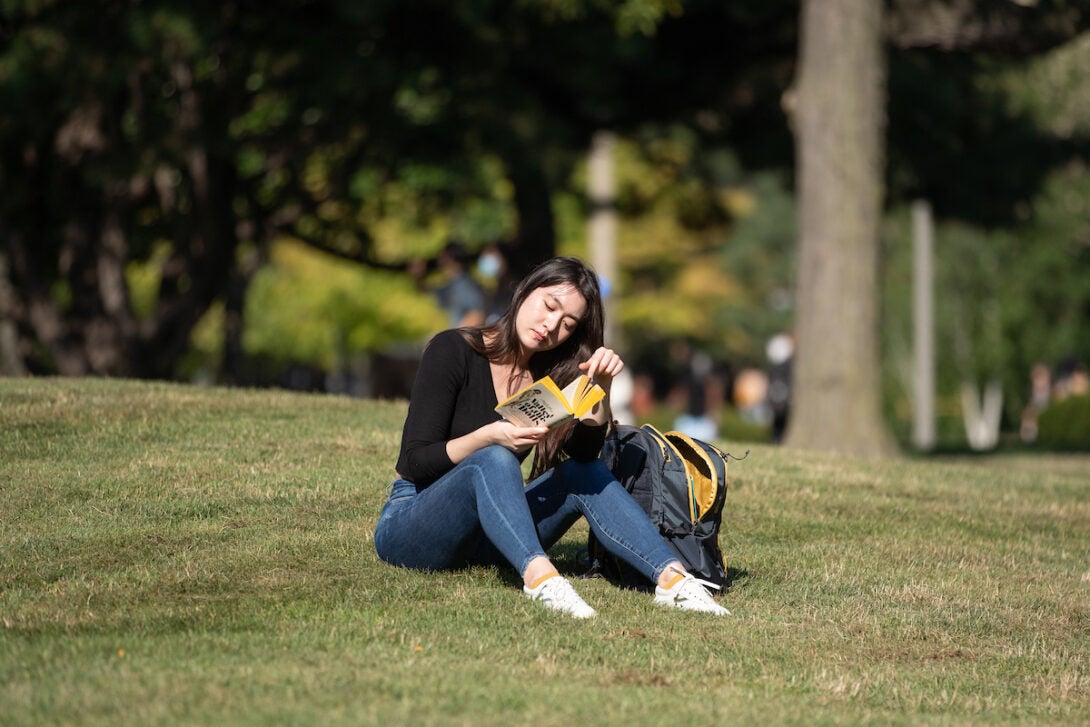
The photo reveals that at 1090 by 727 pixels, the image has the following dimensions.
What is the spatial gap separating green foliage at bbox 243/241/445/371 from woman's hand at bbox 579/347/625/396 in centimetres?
3620

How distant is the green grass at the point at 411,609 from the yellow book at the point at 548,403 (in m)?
0.72

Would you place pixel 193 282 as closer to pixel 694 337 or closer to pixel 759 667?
pixel 759 667

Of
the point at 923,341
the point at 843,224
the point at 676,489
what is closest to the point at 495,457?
the point at 676,489

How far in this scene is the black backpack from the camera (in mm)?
6160

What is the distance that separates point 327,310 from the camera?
44.9 metres

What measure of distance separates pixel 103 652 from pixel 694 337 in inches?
1900

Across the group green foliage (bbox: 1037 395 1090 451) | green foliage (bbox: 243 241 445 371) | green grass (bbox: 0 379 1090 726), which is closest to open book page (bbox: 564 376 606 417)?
green grass (bbox: 0 379 1090 726)

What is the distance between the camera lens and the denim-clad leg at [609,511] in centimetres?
593

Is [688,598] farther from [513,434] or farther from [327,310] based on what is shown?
[327,310]

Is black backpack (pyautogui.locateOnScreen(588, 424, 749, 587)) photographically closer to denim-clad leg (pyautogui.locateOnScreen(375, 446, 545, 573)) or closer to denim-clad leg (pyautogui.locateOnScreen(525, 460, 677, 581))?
denim-clad leg (pyautogui.locateOnScreen(525, 460, 677, 581))

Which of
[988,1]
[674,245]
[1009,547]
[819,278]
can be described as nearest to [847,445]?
[819,278]

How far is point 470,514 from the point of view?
576 cm

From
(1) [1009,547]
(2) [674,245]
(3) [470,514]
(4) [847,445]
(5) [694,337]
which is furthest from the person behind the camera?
(5) [694,337]

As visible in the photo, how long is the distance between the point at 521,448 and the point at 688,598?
0.89 metres
